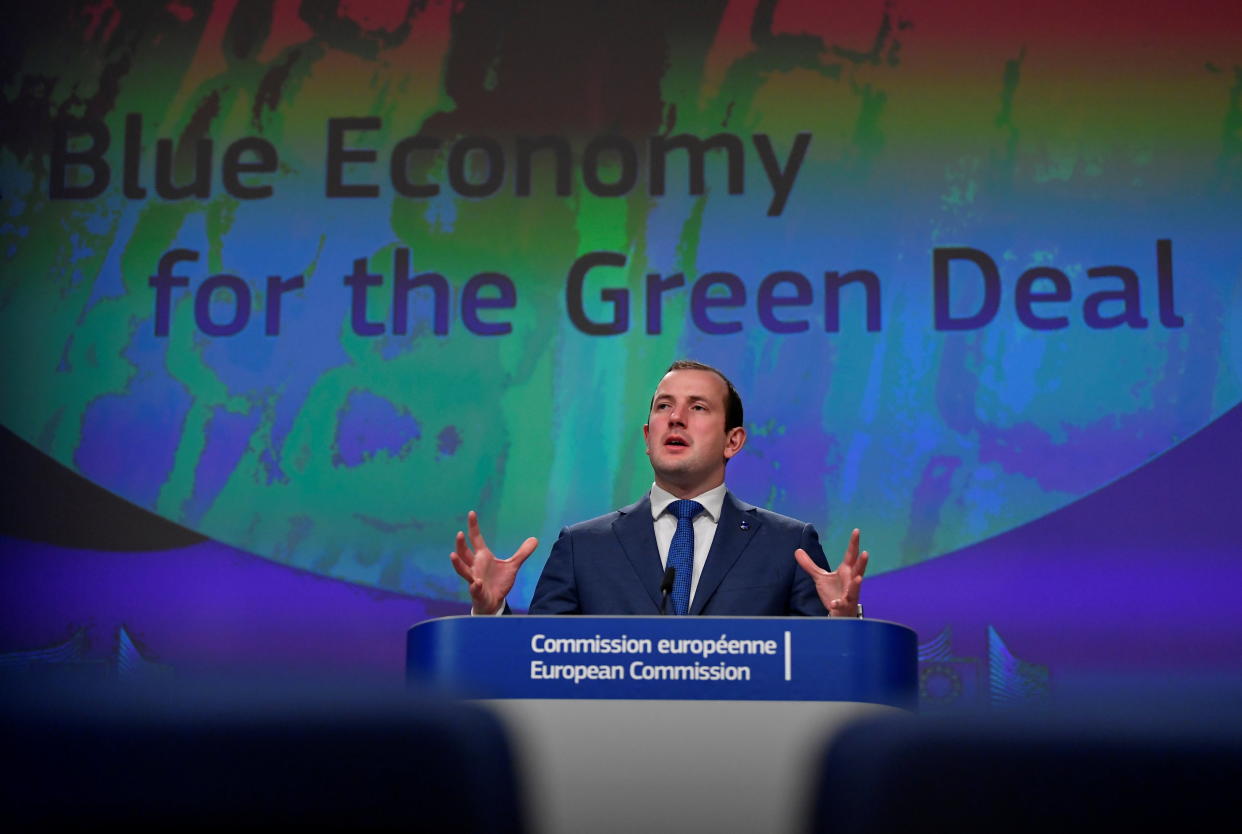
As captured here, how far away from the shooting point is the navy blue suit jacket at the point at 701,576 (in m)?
2.74

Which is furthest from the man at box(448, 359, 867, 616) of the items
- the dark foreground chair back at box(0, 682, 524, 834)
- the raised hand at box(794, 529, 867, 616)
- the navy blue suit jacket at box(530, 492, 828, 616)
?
the dark foreground chair back at box(0, 682, 524, 834)

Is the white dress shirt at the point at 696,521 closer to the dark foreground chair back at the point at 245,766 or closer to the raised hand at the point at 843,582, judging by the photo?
the raised hand at the point at 843,582

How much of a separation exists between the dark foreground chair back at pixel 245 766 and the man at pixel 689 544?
135cm

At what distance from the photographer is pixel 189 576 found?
4551 mm

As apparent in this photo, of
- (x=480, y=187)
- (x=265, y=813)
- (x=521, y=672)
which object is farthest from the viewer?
(x=480, y=187)

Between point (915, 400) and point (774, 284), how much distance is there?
0.58 meters

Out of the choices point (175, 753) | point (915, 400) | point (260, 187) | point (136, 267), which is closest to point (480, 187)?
point (260, 187)

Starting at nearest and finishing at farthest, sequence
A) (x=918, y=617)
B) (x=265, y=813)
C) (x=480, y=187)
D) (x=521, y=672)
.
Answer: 1. (x=265, y=813)
2. (x=521, y=672)
3. (x=918, y=617)
4. (x=480, y=187)

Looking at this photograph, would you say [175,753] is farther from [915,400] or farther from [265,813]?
[915,400]

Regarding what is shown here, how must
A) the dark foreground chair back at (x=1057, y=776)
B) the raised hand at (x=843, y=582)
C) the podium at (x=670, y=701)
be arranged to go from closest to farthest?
the dark foreground chair back at (x=1057, y=776) < the podium at (x=670, y=701) < the raised hand at (x=843, y=582)

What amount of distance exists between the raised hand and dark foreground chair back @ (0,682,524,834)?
110cm

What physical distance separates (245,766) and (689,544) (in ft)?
5.27

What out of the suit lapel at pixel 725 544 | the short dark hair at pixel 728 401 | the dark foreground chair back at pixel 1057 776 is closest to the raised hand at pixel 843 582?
the suit lapel at pixel 725 544

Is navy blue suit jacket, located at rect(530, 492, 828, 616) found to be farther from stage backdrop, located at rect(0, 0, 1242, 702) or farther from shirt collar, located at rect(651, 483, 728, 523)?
stage backdrop, located at rect(0, 0, 1242, 702)
